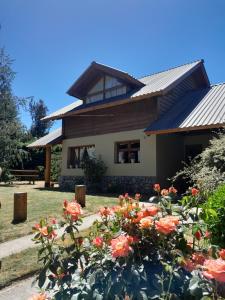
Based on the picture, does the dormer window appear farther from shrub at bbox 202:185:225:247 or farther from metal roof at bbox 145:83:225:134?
shrub at bbox 202:185:225:247

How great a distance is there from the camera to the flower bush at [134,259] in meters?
2.14

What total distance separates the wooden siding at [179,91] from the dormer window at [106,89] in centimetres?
270

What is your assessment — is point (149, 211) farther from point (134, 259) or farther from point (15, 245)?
point (15, 245)

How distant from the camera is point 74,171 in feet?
60.8

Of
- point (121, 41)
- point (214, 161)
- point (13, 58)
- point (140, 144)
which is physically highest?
point (13, 58)

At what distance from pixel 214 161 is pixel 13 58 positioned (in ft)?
42.2

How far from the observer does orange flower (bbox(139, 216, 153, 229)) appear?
2.27m

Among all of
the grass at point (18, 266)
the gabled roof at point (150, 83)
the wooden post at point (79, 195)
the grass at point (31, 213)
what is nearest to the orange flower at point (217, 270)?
the grass at point (18, 266)

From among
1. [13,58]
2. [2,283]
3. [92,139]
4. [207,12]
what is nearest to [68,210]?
[2,283]

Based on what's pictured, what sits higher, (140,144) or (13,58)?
(13,58)

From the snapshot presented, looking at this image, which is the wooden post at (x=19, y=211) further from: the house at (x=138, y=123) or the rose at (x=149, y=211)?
the house at (x=138, y=123)

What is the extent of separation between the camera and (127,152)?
15922 millimetres

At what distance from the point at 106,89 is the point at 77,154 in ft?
14.4

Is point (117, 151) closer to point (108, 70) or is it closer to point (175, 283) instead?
point (108, 70)
